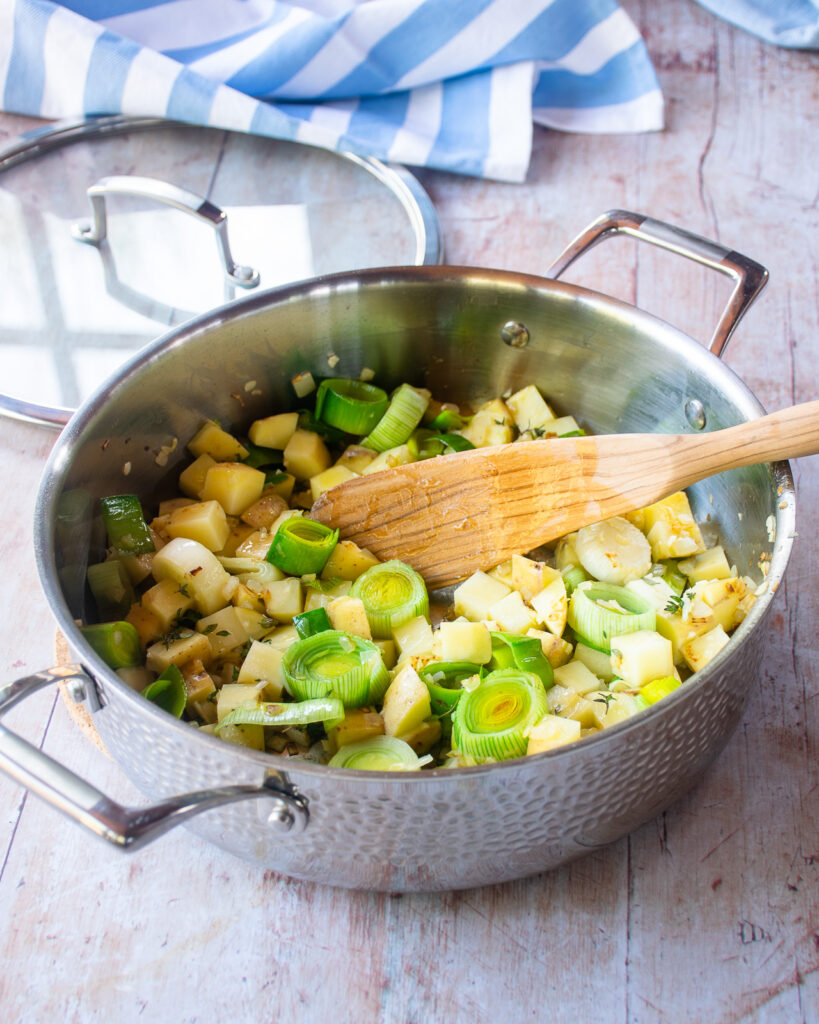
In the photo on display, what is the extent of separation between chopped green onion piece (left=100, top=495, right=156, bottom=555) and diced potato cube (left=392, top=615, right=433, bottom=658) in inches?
13.0

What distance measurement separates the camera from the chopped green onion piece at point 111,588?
1201 mm

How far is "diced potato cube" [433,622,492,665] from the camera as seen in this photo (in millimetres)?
1118

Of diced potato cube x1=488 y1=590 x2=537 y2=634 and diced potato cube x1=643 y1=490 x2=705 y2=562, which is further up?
diced potato cube x1=643 y1=490 x2=705 y2=562

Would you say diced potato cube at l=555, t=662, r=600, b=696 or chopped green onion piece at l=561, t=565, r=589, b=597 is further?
chopped green onion piece at l=561, t=565, r=589, b=597

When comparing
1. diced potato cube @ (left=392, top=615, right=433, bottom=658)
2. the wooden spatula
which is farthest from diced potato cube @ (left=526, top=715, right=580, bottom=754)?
the wooden spatula

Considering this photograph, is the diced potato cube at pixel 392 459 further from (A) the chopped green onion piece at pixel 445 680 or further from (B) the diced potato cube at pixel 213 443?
(A) the chopped green onion piece at pixel 445 680

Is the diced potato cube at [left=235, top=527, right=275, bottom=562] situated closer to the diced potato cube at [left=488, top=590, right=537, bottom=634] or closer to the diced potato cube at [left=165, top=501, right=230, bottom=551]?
the diced potato cube at [left=165, top=501, right=230, bottom=551]

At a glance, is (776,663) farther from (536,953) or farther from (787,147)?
(787,147)

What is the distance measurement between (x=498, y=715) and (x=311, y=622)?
26cm

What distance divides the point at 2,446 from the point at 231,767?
0.88m

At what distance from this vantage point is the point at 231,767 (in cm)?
82

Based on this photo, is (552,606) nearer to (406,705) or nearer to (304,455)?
(406,705)

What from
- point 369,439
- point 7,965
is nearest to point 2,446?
point 369,439

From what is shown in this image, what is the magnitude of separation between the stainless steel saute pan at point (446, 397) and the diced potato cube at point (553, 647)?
0.21 metres
